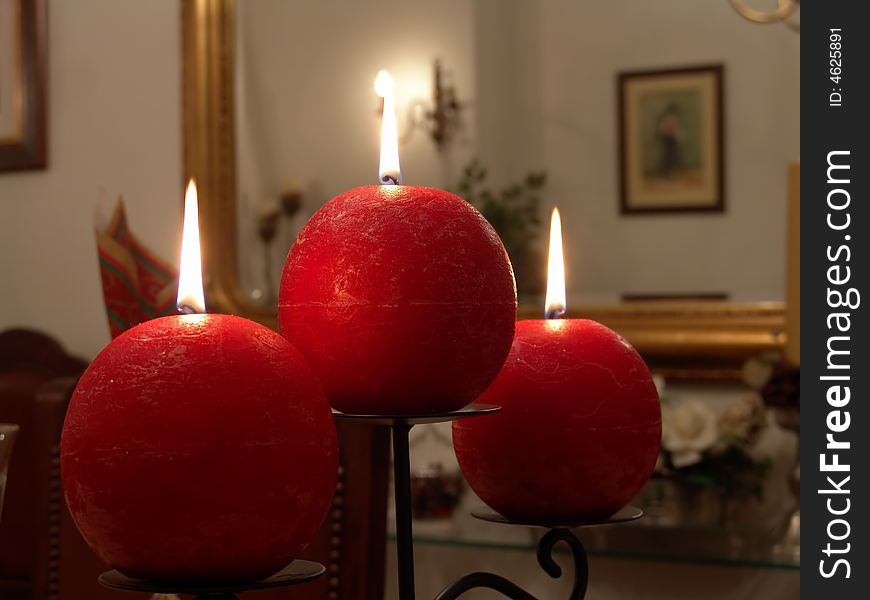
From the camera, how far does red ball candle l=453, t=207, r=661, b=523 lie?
39 cm

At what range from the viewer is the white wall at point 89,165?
199cm

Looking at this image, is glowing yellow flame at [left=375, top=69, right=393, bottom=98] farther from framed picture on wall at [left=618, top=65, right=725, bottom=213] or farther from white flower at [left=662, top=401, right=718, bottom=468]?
framed picture on wall at [left=618, top=65, right=725, bottom=213]

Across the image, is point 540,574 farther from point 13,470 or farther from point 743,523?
point 13,470

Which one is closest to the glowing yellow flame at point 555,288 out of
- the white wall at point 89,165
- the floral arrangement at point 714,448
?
the floral arrangement at point 714,448

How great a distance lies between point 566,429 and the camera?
39cm

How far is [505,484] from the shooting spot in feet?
1.32

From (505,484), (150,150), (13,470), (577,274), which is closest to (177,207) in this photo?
(150,150)

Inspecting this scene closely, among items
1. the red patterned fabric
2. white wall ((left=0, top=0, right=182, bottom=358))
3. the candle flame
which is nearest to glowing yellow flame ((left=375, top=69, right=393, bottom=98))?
the candle flame

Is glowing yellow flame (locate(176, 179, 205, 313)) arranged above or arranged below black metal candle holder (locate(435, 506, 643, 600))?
above

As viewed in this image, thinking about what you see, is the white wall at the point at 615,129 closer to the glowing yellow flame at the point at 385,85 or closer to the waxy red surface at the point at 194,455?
the glowing yellow flame at the point at 385,85

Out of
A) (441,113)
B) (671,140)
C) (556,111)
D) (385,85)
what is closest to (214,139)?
(441,113)

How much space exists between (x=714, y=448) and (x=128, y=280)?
0.85 m

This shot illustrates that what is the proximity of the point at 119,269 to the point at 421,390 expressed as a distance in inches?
21.8

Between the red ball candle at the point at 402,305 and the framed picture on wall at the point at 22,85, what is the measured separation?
192 centimetres
